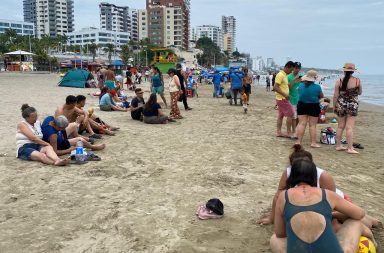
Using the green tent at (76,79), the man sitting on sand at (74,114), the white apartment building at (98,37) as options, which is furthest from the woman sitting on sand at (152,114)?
the white apartment building at (98,37)

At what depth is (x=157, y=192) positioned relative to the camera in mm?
4508

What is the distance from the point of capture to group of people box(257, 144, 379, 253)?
92.8 inches

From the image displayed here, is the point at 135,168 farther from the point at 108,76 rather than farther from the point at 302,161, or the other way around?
the point at 108,76

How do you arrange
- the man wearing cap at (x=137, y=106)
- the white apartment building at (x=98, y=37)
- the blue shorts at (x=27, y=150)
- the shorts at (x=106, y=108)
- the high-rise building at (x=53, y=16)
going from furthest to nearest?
the high-rise building at (x=53, y=16)
the white apartment building at (x=98, y=37)
the shorts at (x=106, y=108)
the man wearing cap at (x=137, y=106)
the blue shorts at (x=27, y=150)

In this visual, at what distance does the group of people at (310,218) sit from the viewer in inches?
92.8

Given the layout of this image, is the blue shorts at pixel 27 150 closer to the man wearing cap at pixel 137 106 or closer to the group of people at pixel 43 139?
the group of people at pixel 43 139

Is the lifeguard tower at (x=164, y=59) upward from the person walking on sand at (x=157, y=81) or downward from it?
upward

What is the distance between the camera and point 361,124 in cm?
1230

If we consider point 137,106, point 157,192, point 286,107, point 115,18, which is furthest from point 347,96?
point 115,18

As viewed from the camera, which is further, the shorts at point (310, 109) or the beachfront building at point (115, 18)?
the beachfront building at point (115, 18)

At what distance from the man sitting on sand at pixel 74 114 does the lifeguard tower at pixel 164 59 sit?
1102 inches

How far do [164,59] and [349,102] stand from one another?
31.1m

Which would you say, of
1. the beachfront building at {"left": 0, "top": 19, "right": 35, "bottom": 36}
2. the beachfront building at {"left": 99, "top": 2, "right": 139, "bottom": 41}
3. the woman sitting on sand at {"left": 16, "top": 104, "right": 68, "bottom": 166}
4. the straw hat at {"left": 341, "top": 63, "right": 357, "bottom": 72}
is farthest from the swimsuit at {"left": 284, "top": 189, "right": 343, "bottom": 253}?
the beachfront building at {"left": 99, "top": 2, "right": 139, "bottom": 41}

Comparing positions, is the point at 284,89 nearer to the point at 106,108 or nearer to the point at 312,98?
the point at 312,98
